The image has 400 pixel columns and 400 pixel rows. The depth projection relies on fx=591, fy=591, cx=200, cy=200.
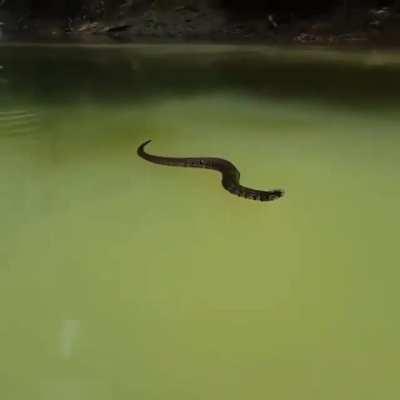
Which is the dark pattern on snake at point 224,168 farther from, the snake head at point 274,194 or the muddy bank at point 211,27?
the muddy bank at point 211,27

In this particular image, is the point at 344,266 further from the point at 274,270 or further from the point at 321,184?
the point at 321,184

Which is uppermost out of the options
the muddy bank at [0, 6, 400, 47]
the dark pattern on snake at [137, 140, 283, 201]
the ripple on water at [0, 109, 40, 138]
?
the dark pattern on snake at [137, 140, 283, 201]

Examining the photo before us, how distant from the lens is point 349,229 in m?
2.95

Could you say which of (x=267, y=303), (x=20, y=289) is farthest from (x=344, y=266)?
(x=20, y=289)

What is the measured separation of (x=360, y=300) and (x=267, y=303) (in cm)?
36

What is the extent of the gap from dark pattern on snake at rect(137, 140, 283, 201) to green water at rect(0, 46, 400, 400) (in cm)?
6

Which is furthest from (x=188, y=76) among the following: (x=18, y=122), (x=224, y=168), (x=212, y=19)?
(x=212, y=19)

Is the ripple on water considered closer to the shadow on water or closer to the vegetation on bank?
→ the shadow on water

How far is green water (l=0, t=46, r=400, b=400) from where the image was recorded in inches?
76.0

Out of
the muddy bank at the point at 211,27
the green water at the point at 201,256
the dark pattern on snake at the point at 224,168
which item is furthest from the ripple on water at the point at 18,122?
the muddy bank at the point at 211,27

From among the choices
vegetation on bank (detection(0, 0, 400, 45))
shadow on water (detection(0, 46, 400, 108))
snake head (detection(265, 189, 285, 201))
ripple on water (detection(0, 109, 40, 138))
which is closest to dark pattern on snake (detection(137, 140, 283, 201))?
snake head (detection(265, 189, 285, 201))

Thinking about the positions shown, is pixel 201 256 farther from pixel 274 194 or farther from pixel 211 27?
pixel 211 27

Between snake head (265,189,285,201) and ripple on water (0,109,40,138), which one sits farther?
ripple on water (0,109,40,138)

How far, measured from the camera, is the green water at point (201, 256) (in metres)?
1.93
